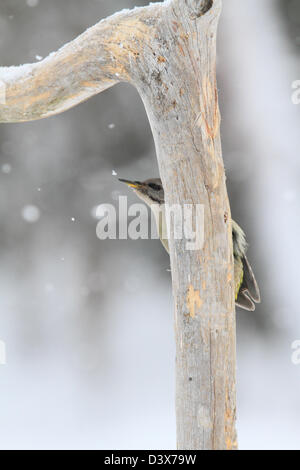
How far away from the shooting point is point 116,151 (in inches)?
70.2

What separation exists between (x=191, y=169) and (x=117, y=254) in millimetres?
1174

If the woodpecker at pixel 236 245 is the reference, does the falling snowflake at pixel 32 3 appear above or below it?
above

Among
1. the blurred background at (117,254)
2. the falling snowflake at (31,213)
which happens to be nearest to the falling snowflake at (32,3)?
the blurred background at (117,254)

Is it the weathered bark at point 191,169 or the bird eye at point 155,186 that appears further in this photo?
the bird eye at point 155,186

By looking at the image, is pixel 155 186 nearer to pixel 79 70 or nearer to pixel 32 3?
pixel 79 70

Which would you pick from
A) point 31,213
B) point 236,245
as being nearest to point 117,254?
point 31,213

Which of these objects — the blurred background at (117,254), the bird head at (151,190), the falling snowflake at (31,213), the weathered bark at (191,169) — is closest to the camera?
the weathered bark at (191,169)

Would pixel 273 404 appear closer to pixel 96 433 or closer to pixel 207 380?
pixel 96 433

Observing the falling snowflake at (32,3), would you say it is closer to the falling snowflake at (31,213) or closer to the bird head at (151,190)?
the falling snowflake at (31,213)

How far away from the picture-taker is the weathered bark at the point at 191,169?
742 millimetres

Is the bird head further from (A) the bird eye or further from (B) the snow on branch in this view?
(B) the snow on branch

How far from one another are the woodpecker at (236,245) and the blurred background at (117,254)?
28.6 inches

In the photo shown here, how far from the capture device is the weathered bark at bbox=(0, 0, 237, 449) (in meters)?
0.74
